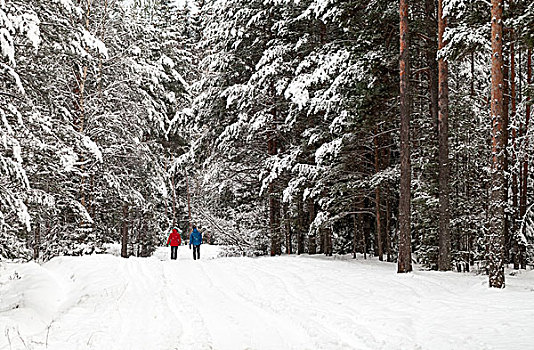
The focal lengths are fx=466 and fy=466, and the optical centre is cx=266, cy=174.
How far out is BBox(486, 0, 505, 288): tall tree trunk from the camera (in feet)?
32.2

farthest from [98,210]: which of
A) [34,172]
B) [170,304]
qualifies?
[170,304]

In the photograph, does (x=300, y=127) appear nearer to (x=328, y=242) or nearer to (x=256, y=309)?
(x=328, y=242)

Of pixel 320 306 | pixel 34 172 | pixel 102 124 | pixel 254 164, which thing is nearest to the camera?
pixel 320 306

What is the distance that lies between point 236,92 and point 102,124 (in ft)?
18.4

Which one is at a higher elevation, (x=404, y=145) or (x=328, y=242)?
(x=404, y=145)

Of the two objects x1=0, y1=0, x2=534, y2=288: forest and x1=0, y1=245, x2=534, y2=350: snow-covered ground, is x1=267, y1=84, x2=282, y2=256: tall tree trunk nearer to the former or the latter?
x1=0, y1=0, x2=534, y2=288: forest

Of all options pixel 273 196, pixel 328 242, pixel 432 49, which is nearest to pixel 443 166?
pixel 432 49

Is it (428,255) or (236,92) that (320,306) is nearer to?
(428,255)

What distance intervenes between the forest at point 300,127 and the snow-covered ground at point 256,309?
1.53 meters

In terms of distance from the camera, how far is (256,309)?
8.48m

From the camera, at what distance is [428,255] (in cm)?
1591

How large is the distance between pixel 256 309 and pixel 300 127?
12193mm

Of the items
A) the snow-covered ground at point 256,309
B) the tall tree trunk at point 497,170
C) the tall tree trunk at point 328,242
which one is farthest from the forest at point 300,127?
the snow-covered ground at point 256,309

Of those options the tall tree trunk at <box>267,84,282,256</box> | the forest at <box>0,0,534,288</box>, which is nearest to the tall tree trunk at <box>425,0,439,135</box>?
the forest at <box>0,0,534,288</box>
